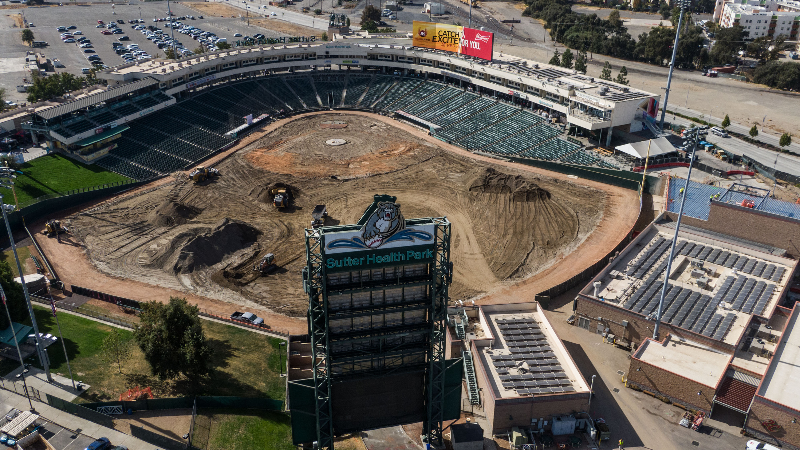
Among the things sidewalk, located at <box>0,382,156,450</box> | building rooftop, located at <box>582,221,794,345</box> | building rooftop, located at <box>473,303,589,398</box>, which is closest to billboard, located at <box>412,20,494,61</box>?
building rooftop, located at <box>582,221,794,345</box>

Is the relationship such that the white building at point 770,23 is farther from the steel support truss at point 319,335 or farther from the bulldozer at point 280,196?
the steel support truss at point 319,335

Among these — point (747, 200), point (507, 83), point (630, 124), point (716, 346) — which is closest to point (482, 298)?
point (716, 346)

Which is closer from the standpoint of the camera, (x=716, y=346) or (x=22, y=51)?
(x=716, y=346)

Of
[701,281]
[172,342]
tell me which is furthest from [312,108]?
[701,281]

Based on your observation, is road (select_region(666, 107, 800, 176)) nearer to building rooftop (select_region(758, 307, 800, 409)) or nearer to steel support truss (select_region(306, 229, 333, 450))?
building rooftop (select_region(758, 307, 800, 409))

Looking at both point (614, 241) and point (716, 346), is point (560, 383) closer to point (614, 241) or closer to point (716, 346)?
point (716, 346)

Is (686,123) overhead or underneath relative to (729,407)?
overhead
